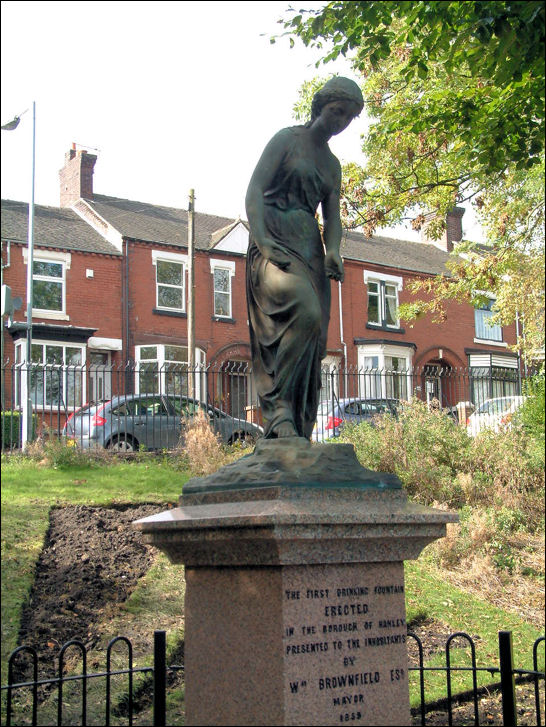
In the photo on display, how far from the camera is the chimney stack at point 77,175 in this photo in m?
33.6

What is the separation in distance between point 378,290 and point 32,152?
53.8 ft

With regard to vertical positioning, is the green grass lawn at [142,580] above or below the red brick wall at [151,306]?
below

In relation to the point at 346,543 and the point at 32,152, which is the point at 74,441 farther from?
the point at 32,152

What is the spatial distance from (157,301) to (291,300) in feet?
84.8

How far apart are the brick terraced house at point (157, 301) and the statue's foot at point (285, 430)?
1953 cm

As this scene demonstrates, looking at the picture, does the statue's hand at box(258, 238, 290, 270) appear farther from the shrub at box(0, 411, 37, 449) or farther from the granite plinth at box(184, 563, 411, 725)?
the shrub at box(0, 411, 37, 449)

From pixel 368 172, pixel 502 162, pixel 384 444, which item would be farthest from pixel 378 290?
pixel 502 162

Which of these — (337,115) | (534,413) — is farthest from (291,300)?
(534,413)

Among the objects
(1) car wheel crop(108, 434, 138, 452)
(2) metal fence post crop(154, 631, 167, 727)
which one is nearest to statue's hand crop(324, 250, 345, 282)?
(2) metal fence post crop(154, 631, 167, 727)

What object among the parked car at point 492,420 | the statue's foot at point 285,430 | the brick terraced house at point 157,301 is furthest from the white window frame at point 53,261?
the statue's foot at point 285,430

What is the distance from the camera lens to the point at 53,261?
95.3ft

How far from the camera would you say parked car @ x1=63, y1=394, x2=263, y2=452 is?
16.2 m

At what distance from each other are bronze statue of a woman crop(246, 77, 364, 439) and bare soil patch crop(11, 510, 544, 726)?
13.1ft

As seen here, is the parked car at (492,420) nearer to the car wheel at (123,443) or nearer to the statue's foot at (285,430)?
the car wheel at (123,443)
